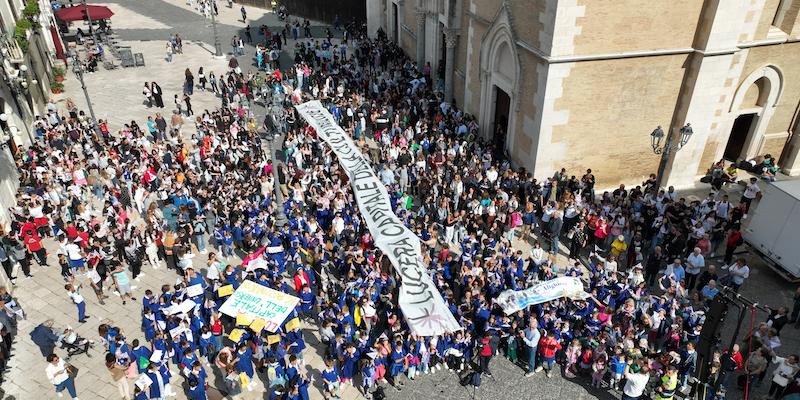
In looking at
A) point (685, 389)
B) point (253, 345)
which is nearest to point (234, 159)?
point (253, 345)

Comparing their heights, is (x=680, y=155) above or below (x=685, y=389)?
above

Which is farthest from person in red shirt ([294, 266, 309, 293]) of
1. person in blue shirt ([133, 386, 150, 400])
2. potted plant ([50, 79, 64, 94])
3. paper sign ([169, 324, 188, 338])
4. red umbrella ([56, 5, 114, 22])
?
red umbrella ([56, 5, 114, 22])

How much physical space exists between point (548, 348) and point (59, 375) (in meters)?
11.1

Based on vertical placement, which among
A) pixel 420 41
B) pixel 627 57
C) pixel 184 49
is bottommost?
pixel 184 49

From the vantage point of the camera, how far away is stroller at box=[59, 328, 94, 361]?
44.0 feet

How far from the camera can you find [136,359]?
12.4 meters

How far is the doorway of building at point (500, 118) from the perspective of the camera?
74.2 feet

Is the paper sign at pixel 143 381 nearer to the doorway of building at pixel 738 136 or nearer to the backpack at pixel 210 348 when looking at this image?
the backpack at pixel 210 348

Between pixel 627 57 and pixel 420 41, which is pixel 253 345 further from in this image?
pixel 420 41

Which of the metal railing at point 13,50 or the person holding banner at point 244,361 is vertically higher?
the metal railing at point 13,50

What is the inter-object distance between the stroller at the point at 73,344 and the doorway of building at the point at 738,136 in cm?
2458

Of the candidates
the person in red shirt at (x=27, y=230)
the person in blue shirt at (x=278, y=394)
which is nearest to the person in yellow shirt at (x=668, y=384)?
the person in blue shirt at (x=278, y=394)

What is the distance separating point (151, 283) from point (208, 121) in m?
10.7

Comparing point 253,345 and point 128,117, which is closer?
point 253,345
